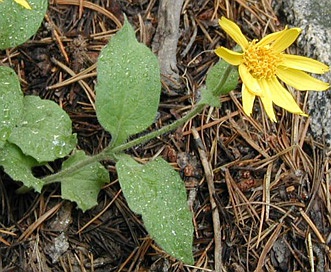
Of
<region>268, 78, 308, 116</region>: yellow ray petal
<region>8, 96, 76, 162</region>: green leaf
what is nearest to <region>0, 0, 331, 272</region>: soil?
<region>8, 96, 76, 162</region>: green leaf

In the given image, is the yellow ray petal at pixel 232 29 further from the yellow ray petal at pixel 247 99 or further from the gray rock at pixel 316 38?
the gray rock at pixel 316 38

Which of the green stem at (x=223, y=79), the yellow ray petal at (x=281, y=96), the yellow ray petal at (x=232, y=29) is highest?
the yellow ray petal at (x=232, y=29)

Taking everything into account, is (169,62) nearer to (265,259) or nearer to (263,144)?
(263,144)

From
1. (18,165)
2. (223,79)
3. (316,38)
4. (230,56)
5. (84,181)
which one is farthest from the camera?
(316,38)

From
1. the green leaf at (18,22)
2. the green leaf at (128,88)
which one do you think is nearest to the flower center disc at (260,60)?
the green leaf at (128,88)

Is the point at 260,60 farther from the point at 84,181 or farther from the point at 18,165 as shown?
the point at 18,165

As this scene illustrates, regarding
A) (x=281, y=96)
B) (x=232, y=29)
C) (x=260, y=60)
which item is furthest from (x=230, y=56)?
(x=281, y=96)
